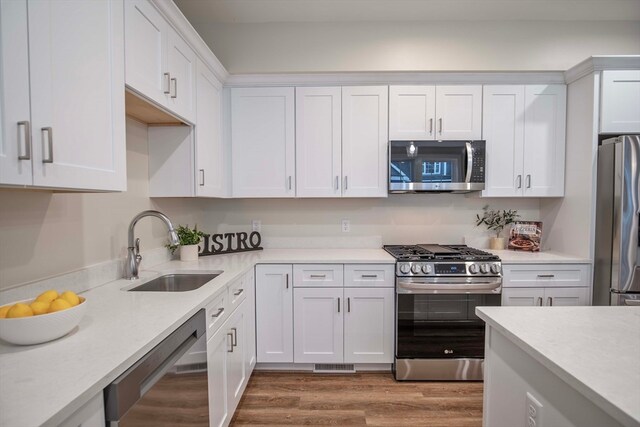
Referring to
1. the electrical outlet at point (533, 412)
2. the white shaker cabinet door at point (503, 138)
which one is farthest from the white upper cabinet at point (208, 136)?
the white shaker cabinet door at point (503, 138)

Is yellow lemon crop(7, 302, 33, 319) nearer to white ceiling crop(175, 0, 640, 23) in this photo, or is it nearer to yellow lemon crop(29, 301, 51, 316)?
yellow lemon crop(29, 301, 51, 316)

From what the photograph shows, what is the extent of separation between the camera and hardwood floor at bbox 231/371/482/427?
1.94m

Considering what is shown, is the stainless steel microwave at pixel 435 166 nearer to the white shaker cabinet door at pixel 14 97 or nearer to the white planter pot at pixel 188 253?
the white planter pot at pixel 188 253

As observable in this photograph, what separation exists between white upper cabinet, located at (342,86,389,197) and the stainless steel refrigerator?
1.61m

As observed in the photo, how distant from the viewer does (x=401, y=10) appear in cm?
270

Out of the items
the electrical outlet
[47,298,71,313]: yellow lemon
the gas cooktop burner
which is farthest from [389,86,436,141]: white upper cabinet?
[47,298,71,313]: yellow lemon

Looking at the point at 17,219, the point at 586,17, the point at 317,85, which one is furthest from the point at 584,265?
the point at 17,219

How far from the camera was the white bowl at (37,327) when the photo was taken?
0.87 m

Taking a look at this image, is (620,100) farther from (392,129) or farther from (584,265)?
(392,129)

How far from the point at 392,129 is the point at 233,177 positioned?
4.76 feet

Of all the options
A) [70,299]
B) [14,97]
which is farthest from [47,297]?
[14,97]

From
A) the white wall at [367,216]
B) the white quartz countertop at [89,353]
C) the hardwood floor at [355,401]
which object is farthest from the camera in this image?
the white wall at [367,216]

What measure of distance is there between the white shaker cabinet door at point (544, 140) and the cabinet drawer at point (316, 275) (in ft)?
5.97

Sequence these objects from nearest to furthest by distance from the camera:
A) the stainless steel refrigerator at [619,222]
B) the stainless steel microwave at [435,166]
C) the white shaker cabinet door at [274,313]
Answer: the stainless steel refrigerator at [619,222] < the white shaker cabinet door at [274,313] < the stainless steel microwave at [435,166]
